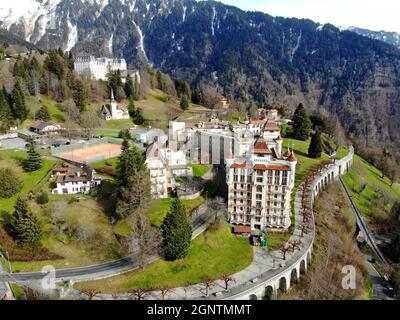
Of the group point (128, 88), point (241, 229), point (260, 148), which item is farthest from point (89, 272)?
point (128, 88)

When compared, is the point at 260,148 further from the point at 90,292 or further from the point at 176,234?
the point at 90,292

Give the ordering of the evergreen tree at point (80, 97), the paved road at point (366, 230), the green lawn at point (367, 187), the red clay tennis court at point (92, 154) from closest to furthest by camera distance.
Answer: the paved road at point (366, 230) → the red clay tennis court at point (92, 154) → the green lawn at point (367, 187) → the evergreen tree at point (80, 97)

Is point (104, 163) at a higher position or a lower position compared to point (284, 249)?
higher

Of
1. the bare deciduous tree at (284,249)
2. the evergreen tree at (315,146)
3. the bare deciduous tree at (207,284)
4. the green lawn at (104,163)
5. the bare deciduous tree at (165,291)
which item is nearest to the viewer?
the bare deciduous tree at (165,291)

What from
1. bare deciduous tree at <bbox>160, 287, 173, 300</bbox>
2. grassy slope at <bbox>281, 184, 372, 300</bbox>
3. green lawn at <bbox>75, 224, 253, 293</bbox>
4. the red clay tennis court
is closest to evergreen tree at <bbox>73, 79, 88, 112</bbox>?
the red clay tennis court

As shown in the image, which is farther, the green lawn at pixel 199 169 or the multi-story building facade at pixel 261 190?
the green lawn at pixel 199 169

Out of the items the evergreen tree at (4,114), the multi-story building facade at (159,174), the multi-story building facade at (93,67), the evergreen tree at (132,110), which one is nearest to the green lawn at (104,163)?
the multi-story building facade at (159,174)

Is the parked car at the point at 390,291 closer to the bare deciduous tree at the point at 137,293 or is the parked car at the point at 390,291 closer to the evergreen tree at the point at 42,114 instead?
the bare deciduous tree at the point at 137,293

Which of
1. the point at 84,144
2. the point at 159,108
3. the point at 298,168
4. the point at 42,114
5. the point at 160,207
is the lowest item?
the point at 298,168
